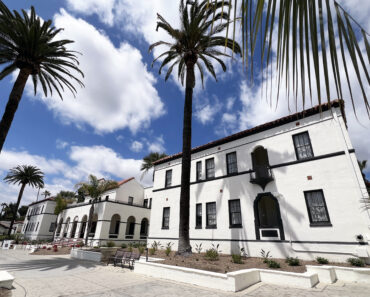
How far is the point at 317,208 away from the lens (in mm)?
12961

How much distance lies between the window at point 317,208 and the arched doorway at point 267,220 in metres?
1.95

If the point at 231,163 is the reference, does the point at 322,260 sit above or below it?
below

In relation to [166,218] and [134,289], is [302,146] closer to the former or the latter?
[134,289]

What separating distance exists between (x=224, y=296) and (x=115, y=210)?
86.3 feet

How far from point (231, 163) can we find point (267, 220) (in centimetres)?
583

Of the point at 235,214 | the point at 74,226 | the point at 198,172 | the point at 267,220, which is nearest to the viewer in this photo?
the point at 235,214

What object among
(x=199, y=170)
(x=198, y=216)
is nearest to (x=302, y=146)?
(x=199, y=170)

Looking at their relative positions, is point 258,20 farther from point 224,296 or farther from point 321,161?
point 321,161

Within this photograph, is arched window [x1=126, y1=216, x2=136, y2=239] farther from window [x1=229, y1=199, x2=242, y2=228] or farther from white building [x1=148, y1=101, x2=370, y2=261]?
window [x1=229, y1=199, x2=242, y2=228]

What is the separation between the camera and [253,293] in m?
7.73

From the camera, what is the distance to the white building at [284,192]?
1195 cm

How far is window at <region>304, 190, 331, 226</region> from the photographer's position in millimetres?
12539

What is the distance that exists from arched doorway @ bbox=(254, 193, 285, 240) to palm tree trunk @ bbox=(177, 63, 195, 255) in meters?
5.34

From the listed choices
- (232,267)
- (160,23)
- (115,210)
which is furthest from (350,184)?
(115,210)
